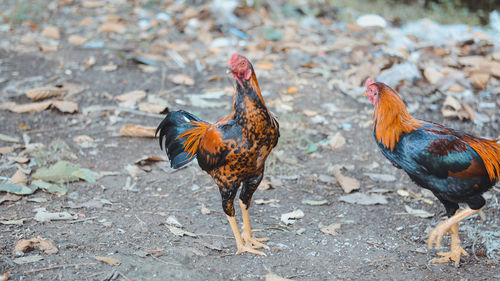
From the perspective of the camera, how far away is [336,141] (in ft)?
17.6

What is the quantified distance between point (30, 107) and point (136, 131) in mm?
1323

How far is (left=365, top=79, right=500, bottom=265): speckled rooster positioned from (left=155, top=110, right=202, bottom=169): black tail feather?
4.72ft

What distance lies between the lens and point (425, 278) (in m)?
3.38

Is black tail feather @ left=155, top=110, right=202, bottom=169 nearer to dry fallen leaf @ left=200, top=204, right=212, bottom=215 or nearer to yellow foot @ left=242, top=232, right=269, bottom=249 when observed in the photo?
dry fallen leaf @ left=200, top=204, right=212, bottom=215

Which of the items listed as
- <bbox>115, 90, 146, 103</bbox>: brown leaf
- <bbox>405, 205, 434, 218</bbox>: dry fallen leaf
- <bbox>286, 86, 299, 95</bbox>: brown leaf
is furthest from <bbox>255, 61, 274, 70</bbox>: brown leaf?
<bbox>405, 205, 434, 218</bbox>: dry fallen leaf

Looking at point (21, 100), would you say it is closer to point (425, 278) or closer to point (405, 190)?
point (405, 190)

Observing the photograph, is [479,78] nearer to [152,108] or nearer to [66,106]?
[152,108]

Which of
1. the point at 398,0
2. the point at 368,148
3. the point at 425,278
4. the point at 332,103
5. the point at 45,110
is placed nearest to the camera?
the point at 425,278

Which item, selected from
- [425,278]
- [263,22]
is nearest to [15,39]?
[263,22]

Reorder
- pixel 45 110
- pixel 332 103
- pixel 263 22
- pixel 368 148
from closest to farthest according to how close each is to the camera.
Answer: pixel 368 148, pixel 45 110, pixel 332 103, pixel 263 22

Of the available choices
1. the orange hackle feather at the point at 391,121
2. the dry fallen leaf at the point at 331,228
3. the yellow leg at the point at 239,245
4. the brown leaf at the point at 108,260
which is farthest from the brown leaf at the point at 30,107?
the orange hackle feather at the point at 391,121

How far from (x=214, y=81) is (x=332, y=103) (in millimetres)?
1568

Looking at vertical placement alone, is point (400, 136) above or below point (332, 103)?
above

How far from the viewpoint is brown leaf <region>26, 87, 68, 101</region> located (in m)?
5.76
